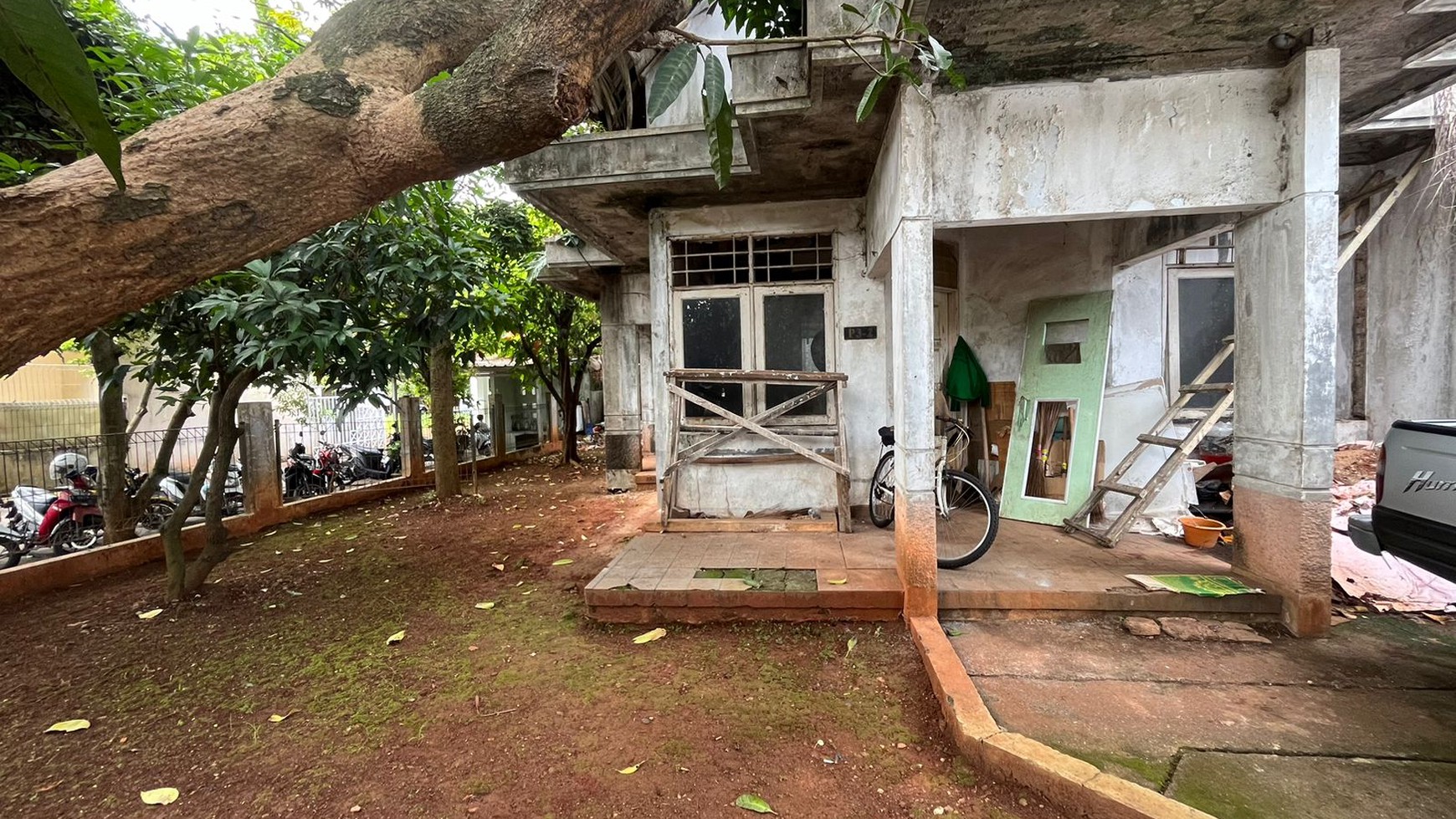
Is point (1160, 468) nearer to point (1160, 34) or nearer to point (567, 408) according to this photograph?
point (1160, 34)

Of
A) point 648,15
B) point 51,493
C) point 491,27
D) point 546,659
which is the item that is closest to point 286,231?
point 491,27

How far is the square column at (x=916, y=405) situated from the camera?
332 cm

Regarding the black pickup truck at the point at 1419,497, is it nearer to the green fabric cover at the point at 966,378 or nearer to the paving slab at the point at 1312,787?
the paving slab at the point at 1312,787

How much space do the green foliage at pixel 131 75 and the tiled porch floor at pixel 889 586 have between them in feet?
11.7

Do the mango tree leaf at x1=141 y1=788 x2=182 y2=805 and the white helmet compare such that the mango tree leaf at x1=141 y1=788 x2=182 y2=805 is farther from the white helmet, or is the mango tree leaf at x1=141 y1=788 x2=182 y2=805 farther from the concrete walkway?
the white helmet

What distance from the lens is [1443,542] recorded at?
2.45 m

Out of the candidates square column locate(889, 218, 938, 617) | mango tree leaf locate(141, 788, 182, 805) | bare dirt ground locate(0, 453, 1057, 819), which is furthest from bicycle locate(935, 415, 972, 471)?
mango tree leaf locate(141, 788, 182, 805)

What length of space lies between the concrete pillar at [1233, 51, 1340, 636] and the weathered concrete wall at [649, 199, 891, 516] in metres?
2.57

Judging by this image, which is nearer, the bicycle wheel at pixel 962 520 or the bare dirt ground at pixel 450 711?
the bare dirt ground at pixel 450 711

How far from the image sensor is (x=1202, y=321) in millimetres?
5285

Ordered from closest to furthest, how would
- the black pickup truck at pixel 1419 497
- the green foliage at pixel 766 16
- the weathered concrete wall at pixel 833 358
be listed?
the black pickup truck at pixel 1419 497, the green foliage at pixel 766 16, the weathered concrete wall at pixel 833 358

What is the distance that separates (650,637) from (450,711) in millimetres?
→ 1150

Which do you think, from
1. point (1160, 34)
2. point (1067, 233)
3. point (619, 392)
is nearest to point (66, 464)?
point (619, 392)

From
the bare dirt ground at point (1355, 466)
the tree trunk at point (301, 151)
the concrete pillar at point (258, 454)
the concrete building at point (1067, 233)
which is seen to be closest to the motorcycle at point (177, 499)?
the concrete pillar at point (258, 454)
